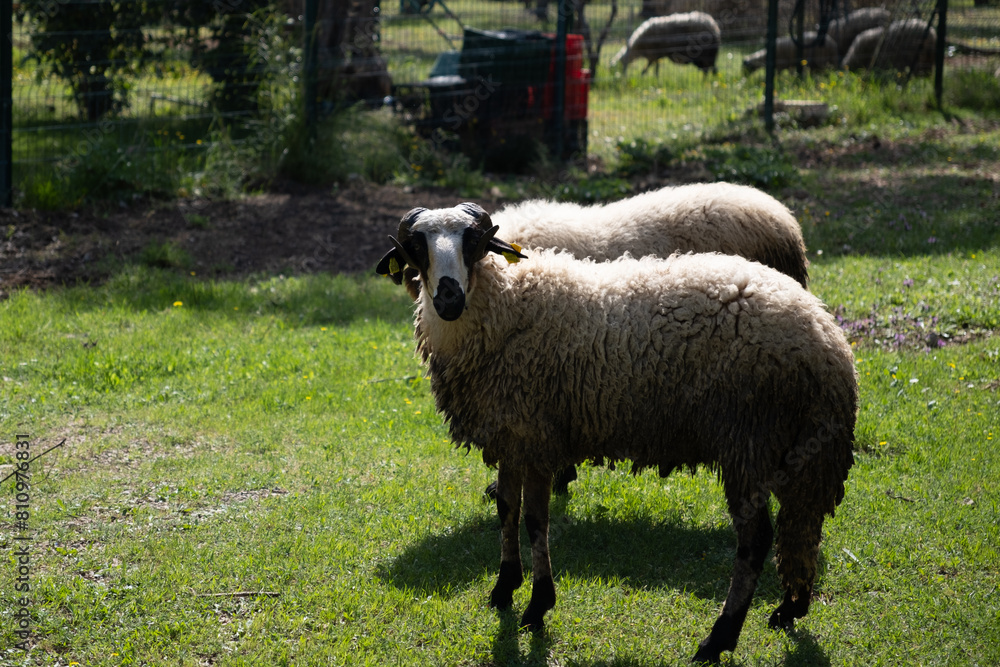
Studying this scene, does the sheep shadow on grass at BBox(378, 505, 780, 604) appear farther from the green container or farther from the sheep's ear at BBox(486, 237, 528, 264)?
the green container

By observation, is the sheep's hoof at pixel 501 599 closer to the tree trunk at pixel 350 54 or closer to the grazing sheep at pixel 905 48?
the tree trunk at pixel 350 54

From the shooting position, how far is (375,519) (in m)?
5.32

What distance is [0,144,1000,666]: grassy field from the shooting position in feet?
14.1

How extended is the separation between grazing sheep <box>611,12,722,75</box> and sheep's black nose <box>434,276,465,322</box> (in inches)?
618

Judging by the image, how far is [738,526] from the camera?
14.0 feet

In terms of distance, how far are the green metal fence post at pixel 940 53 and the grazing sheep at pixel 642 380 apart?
12616mm

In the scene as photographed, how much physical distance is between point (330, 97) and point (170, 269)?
4.37m

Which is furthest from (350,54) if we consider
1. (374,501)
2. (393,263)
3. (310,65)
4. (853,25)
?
(853,25)

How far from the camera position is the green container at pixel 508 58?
1327 centimetres

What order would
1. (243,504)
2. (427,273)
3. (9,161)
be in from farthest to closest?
1. (9,161)
2. (243,504)
3. (427,273)

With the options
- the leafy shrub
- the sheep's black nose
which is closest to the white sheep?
the sheep's black nose

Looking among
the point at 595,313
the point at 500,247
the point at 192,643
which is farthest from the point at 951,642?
the point at 192,643

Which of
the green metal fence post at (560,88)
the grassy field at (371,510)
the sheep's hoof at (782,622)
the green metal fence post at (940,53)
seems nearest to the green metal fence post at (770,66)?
the green metal fence post at (940,53)

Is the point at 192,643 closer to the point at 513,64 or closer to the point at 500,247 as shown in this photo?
the point at 500,247
